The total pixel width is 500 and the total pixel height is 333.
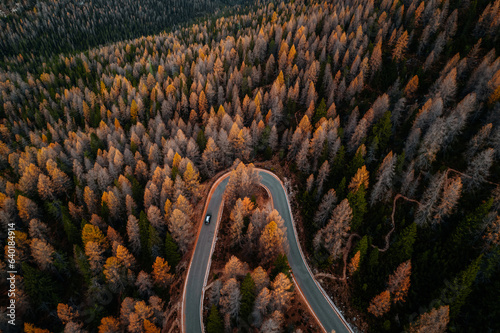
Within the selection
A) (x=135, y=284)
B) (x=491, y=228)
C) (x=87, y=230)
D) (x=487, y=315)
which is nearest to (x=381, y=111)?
(x=491, y=228)

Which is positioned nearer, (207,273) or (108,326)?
(108,326)

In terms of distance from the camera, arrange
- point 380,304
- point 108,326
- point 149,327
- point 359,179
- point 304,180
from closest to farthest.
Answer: point 149,327 → point 108,326 → point 380,304 → point 359,179 → point 304,180

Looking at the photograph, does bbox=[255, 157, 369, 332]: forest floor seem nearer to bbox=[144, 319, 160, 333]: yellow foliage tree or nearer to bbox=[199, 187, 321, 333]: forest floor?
bbox=[199, 187, 321, 333]: forest floor

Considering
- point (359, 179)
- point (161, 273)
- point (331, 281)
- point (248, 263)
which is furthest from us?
point (359, 179)

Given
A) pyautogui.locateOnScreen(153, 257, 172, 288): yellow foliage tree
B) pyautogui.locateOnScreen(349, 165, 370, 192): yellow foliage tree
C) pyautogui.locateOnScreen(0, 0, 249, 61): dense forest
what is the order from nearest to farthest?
pyautogui.locateOnScreen(153, 257, 172, 288): yellow foliage tree < pyautogui.locateOnScreen(349, 165, 370, 192): yellow foliage tree < pyautogui.locateOnScreen(0, 0, 249, 61): dense forest

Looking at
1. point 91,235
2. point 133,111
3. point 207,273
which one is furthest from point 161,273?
point 133,111

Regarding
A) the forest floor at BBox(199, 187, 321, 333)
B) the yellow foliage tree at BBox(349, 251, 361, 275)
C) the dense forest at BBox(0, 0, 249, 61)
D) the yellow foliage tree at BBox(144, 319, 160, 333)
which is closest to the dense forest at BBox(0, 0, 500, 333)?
the yellow foliage tree at BBox(144, 319, 160, 333)

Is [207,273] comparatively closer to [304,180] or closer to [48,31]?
[304,180]
